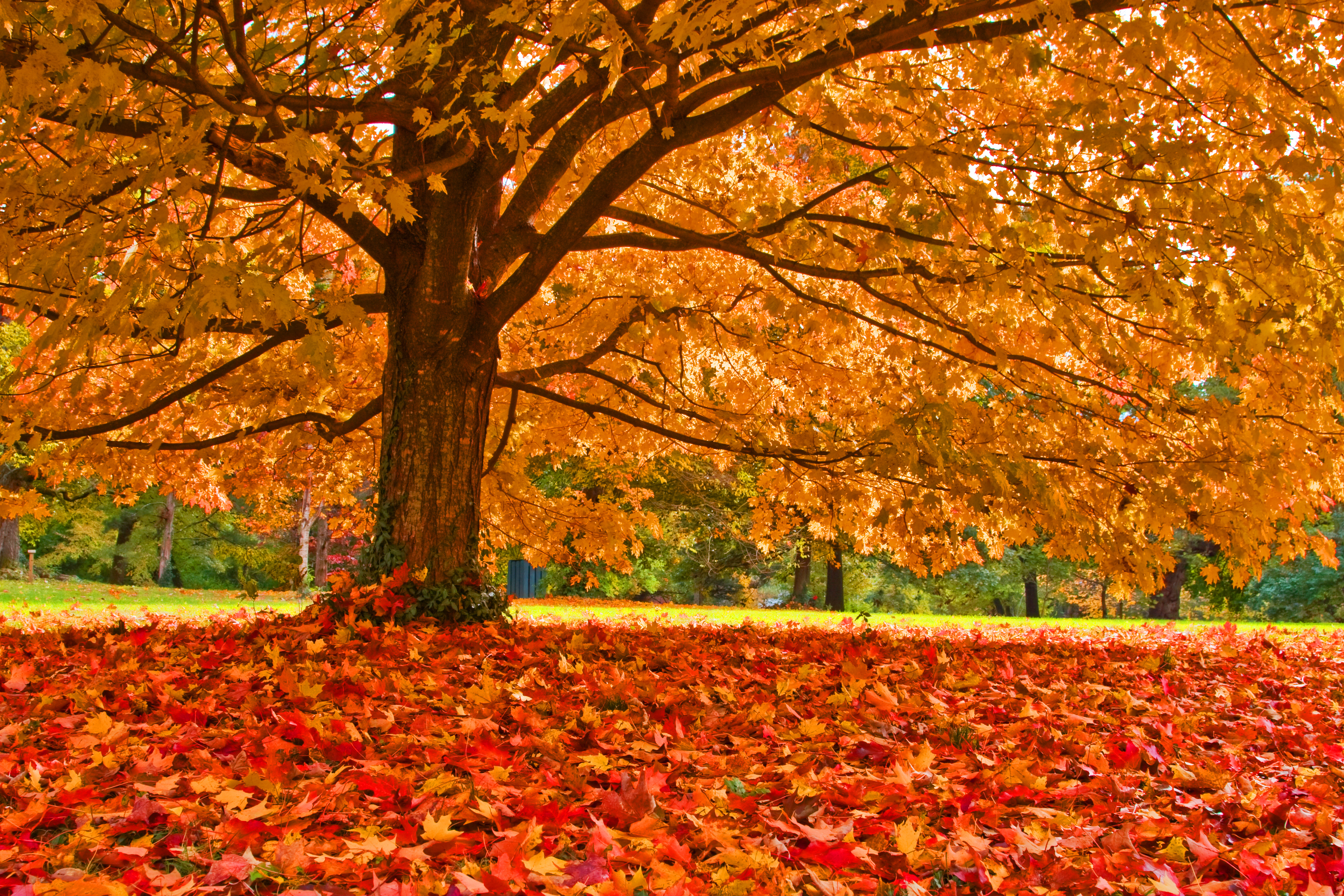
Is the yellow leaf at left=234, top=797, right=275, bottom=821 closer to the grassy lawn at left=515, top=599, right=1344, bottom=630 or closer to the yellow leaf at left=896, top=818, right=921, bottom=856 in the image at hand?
the yellow leaf at left=896, top=818, right=921, bottom=856

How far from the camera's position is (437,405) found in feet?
20.0

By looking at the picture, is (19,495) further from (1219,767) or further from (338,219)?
(1219,767)

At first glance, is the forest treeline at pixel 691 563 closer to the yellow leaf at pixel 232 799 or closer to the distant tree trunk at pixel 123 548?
the distant tree trunk at pixel 123 548

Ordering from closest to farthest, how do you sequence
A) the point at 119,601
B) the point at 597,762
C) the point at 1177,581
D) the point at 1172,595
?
the point at 597,762, the point at 119,601, the point at 1177,581, the point at 1172,595

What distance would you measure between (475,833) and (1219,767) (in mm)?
2571

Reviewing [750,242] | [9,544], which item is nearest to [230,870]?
[750,242]

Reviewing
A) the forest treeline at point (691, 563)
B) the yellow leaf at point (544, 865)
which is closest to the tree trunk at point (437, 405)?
the yellow leaf at point (544, 865)

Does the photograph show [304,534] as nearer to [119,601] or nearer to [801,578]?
[119,601]

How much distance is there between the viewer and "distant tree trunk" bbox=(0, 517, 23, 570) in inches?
862

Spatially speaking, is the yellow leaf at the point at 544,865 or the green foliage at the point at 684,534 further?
the green foliage at the point at 684,534

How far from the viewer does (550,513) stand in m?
9.39

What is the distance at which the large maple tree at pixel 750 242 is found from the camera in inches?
163

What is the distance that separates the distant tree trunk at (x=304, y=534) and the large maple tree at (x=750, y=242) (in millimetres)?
10669

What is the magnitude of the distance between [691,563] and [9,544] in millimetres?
18253
